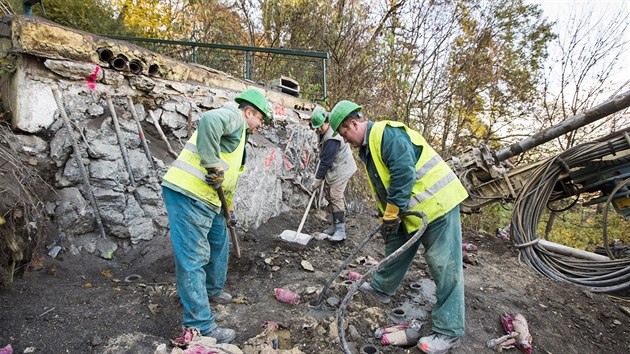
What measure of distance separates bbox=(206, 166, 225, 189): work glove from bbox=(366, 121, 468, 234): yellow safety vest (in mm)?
1113

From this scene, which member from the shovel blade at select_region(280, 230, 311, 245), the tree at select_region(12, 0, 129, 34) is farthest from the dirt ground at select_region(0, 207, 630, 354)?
the tree at select_region(12, 0, 129, 34)

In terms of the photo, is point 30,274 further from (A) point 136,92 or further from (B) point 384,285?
(B) point 384,285

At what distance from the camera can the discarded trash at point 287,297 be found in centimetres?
297

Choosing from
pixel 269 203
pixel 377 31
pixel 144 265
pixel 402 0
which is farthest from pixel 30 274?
pixel 402 0

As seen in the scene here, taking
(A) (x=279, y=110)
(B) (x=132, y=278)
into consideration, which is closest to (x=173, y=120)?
(B) (x=132, y=278)

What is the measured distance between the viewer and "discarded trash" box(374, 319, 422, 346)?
2.47m

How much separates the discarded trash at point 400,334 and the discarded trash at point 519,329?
2.55 feet

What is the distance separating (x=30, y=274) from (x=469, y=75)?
1044 cm

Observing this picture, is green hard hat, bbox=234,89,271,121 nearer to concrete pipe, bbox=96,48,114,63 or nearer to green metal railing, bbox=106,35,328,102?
concrete pipe, bbox=96,48,114,63

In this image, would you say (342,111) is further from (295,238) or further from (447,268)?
(295,238)

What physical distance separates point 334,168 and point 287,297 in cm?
229

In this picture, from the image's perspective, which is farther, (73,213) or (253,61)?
(253,61)

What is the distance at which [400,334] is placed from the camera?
2502 millimetres

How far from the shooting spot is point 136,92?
3.73 metres
